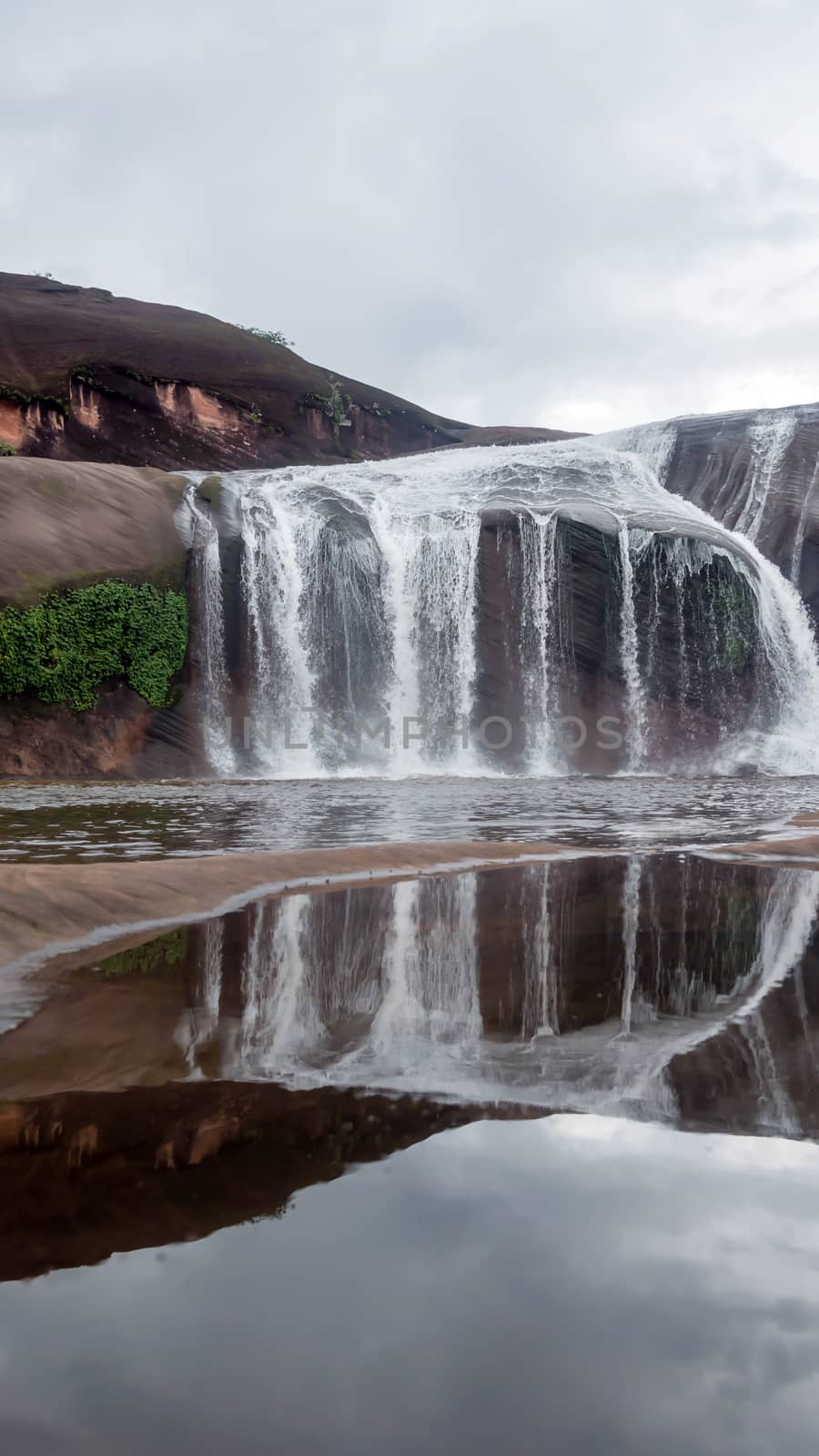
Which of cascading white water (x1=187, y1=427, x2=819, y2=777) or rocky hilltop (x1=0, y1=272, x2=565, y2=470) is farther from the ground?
rocky hilltop (x1=0, y1=272, x2=565, y2=470)

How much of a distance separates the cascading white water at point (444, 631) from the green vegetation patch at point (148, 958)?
51.8ft

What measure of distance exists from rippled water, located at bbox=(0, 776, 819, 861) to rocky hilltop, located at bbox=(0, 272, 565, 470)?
19823mm

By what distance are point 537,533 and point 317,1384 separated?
2213cm

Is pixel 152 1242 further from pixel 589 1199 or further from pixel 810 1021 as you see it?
pixel 810 1021

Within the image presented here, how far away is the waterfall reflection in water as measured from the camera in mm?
2854

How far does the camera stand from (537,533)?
2280 cm

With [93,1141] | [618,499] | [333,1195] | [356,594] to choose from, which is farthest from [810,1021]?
[618,499]

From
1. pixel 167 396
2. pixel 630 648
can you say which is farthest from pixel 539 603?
pixel 167 396

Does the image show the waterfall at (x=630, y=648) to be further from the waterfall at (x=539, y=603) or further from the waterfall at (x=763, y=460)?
the waterfall at (x=763, y=460)

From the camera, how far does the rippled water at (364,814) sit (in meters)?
8.29

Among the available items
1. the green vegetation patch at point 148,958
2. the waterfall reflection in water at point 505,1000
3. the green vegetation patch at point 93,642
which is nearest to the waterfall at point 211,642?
the green vegetation patch at point 93,642

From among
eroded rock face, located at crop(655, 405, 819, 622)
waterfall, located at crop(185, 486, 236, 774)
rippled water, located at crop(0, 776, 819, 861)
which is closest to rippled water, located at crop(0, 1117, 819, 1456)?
rippled water, located at crop(0, 776, 819, 861)

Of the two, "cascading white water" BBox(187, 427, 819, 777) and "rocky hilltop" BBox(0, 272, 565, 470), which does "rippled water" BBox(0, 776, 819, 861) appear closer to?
"cascading white water" BBox(187, 427, 819, 777)

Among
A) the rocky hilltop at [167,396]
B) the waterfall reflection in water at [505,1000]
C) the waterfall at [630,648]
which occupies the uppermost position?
the rocky hilltop at [167,396]
